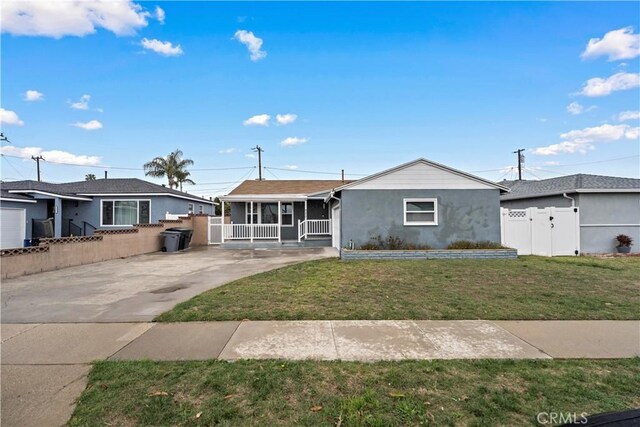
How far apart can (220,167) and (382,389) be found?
44.2 m

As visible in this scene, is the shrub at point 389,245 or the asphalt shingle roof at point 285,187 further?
the asphalt shingle roof at point 285,187

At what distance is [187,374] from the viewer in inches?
125

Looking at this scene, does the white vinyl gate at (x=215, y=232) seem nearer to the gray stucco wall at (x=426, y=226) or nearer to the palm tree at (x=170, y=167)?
the gray stucco wall at (x=426, y=226)

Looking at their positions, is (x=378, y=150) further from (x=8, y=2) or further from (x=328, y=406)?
(x=328, y=406)

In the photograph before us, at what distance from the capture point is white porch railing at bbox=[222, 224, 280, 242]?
1777 centimetres

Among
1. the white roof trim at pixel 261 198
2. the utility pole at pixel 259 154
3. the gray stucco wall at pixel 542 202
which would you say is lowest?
the gray stucco wall at pixel 542 202

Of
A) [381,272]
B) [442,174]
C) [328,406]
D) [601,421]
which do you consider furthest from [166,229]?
[601,421]

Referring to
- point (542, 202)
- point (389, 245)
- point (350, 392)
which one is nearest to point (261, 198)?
point (389, 245)

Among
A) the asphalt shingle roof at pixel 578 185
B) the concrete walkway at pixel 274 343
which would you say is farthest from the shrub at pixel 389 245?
the asphalt shingle roof at pixel 578 185

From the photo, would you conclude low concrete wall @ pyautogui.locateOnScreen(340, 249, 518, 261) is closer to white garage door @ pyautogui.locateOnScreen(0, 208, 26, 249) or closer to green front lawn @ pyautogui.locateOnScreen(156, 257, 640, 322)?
green front lawn @ pyautogui.locateOnScreen(156, 257, 640, 322)

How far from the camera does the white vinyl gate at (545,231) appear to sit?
13.5 meters

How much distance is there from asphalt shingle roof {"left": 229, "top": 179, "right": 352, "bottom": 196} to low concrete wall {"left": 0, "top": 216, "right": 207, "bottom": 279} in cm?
537

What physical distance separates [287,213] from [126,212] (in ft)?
33.5

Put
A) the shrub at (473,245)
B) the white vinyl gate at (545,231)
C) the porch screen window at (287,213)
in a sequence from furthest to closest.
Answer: the porch screen window at (287,213), the white vinyl gate at (545,231), the shrub at (473,245)
